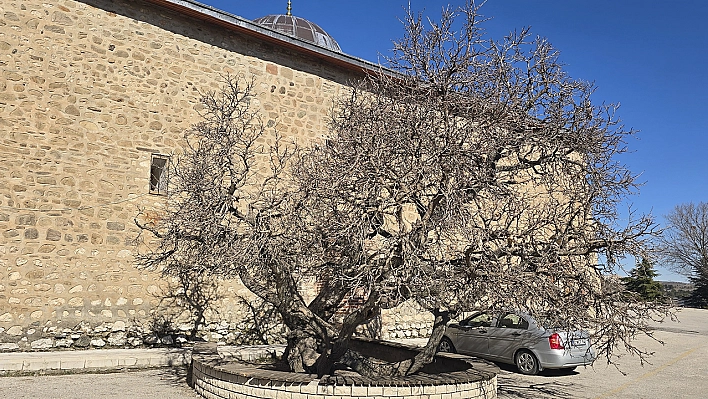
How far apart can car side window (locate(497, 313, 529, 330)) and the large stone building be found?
4.96m

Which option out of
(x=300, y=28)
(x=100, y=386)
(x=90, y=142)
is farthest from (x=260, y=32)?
(x=100, y=386)

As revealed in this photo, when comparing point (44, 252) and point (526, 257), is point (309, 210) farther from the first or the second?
point (44, 252)

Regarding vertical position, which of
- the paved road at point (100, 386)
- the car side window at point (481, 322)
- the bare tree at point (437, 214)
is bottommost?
the paved road at point (100, 386)

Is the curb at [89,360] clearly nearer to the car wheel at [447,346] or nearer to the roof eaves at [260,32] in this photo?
the car wheel at [447,346]

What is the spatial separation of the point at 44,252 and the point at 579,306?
794 centimetres

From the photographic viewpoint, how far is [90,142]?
9.71 m

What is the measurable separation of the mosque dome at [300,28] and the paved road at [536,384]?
1034cm

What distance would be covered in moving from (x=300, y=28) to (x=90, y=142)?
8.47 m

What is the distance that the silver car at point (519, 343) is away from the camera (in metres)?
9.38

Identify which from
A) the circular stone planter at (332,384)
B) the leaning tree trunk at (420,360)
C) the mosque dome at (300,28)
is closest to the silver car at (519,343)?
the leaning tree trunk at (420,360)

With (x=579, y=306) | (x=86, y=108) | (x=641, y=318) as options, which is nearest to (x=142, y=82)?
(x=86, y=108)

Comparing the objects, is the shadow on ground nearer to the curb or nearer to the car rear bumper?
the car rear bumper

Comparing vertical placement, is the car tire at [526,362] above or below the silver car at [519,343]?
below

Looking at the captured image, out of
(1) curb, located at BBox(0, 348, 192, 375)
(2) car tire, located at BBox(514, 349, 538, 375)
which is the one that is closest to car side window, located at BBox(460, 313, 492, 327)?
(2) car tire, located at BBox(514, 349, 538, 375)
